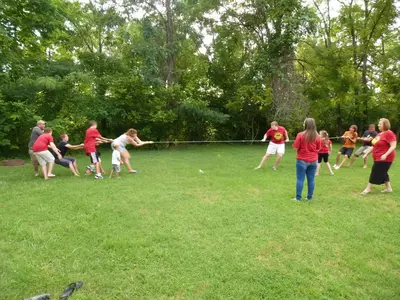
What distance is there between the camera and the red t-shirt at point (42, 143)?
8539 mm

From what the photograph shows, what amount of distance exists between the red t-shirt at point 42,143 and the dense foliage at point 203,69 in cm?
523

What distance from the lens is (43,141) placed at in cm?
855

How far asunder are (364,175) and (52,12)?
12.8 meters

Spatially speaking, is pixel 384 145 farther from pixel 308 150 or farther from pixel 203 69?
pixel 203 69

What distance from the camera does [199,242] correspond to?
432cm

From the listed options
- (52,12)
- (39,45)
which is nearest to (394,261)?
(52,12)

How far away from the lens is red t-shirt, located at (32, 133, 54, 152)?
854 centimetres

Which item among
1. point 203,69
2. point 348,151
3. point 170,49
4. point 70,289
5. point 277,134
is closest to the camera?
point 70,289

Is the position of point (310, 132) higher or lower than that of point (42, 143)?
higher

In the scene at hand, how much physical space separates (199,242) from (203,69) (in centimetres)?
1818

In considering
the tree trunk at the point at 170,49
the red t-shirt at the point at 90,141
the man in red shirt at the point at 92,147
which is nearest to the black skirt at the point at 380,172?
the man in red shirt at the point at 92,147

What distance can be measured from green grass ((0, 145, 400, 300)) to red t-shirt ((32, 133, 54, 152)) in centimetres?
141

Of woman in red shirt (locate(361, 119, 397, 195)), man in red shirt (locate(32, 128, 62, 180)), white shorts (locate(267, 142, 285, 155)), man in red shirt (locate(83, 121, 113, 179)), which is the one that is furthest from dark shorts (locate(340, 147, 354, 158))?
man in red shirt (locate(32, 128, 62, 180))

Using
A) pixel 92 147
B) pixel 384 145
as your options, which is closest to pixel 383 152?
pixel 384 145
